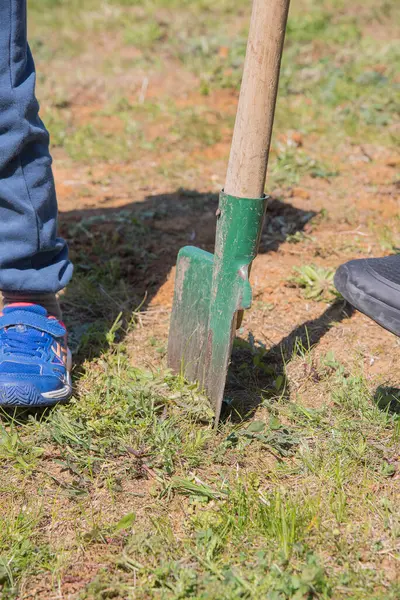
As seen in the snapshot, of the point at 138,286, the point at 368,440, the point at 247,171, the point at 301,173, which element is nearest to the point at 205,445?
the point at 368,440

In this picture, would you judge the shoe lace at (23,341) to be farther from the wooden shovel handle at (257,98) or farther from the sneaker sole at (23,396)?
the wooden shovel handle at (257,98)

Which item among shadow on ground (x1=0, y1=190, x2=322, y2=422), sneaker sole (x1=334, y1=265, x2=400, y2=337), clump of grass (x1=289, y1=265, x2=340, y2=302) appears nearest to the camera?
sneaker sole (x1=334, y1=265, x2=400, y2=337)

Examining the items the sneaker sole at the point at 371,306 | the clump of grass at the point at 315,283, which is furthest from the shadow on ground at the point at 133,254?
the sneaker sole at the point at 371,306

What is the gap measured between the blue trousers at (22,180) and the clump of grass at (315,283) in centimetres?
95

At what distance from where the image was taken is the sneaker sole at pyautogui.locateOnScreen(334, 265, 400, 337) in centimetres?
169

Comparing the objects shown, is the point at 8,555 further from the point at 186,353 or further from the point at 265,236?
the point at 265,236

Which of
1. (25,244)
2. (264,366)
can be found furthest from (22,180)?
(264,366)

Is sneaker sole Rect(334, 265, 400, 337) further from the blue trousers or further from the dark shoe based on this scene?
the blue trousers

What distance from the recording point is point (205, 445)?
76.2 inches

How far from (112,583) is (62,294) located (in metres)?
1.41

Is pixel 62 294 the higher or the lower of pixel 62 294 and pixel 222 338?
the lower

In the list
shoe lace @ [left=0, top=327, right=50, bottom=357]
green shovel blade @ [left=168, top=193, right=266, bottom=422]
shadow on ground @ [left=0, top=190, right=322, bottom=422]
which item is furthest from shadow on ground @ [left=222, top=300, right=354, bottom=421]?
shoe lace @ [left=0, top=327, right=50, bottom=357]

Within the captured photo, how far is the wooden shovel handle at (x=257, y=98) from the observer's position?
1756mm

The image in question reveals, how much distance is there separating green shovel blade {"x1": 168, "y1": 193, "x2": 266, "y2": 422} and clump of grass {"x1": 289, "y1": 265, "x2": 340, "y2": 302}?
0.67m
